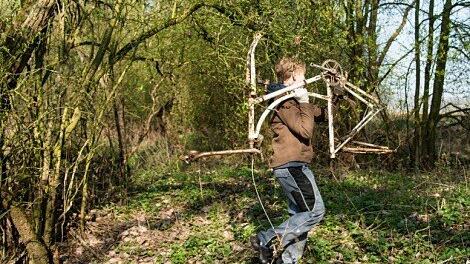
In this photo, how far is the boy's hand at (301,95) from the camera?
455 centimetres

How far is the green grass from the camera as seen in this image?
215 inches

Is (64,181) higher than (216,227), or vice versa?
(64,181)

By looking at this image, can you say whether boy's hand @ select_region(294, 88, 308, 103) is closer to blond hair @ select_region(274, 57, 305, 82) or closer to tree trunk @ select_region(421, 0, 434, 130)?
blond hair @ select_region(274, 57, 305, 82)

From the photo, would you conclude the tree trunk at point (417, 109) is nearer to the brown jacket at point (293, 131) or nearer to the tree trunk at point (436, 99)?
the tree trunk at point (436, 99)

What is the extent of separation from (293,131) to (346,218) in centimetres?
223

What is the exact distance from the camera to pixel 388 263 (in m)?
5.21

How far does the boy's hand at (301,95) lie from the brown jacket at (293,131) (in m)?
0.04

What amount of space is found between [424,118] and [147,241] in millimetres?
6650

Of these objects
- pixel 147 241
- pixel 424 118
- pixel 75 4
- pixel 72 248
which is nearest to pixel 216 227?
pixel 147 241

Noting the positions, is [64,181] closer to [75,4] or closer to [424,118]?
[75,4]

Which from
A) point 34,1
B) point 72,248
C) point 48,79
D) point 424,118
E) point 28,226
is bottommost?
point 72,248

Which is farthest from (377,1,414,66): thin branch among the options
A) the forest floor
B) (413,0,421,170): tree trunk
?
the forest floor

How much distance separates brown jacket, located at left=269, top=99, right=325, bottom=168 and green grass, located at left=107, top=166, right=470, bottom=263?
132cm

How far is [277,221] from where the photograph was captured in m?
6.57
